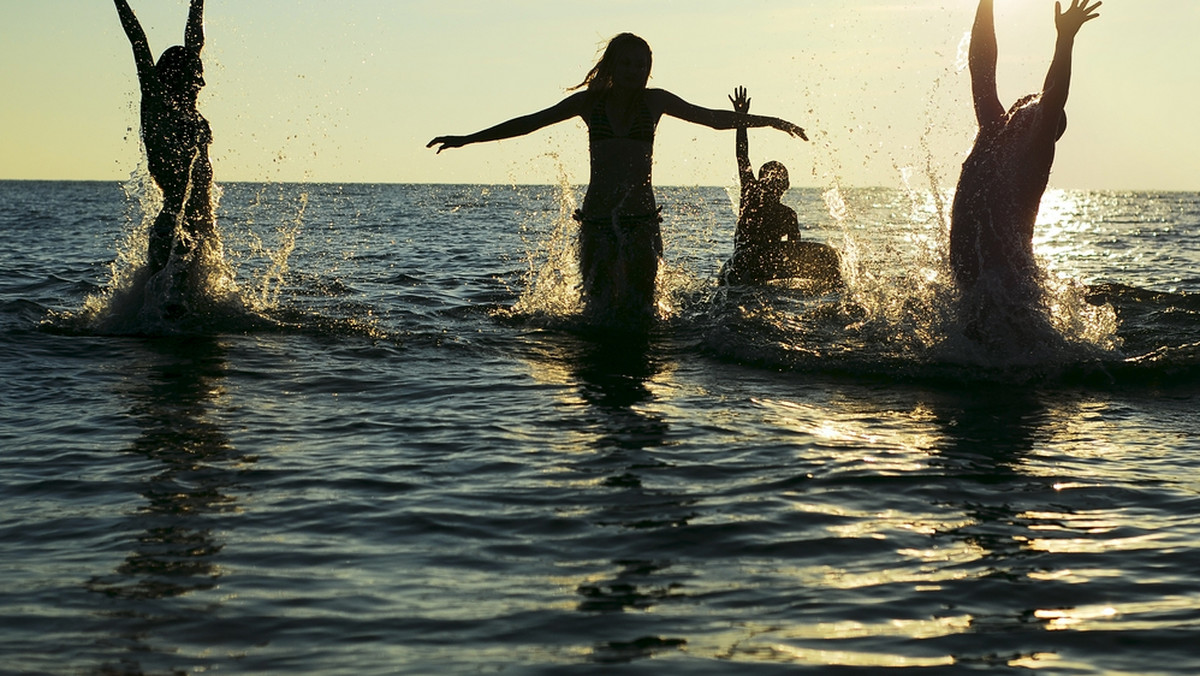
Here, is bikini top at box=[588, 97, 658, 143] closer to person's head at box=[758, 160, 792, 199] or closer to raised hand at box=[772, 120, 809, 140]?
raised hand at box=[772, 120, 809, 140]

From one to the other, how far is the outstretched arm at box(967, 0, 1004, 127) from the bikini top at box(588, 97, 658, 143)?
2714 mm

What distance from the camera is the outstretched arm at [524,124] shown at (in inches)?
398

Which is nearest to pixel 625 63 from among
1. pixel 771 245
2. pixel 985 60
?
pixel 985 60

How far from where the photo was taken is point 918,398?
838cm

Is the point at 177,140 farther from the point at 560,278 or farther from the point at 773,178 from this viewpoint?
the point at 773,178

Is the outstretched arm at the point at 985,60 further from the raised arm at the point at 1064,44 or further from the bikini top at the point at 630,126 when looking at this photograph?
the bikini top at the point at 630,126

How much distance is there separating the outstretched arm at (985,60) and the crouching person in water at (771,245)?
3995mm

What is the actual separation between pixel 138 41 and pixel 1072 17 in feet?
25.1

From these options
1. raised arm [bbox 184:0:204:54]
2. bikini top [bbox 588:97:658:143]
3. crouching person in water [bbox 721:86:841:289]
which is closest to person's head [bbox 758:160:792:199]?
crouching person in water [bbox 721:86:841:289]

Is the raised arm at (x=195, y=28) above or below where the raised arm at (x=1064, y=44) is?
above

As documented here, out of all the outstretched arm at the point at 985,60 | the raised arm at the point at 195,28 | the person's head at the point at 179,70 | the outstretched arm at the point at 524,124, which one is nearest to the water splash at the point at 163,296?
the person's head at the point at 179,70

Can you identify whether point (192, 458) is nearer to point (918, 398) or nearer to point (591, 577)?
point (591, 577)

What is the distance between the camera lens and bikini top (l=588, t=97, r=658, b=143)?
33.2 ft

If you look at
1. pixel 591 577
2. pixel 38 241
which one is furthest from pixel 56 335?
pixel 38 241
